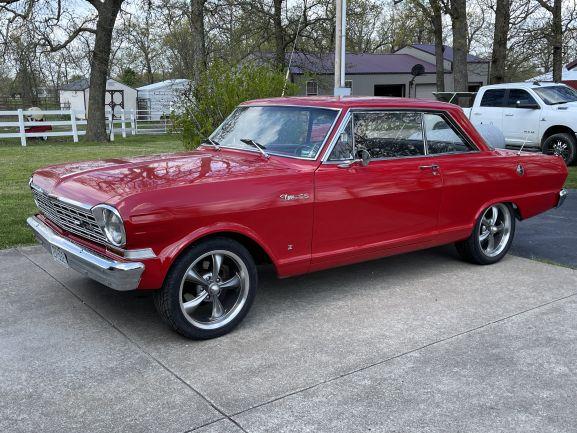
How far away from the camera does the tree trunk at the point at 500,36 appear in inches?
714

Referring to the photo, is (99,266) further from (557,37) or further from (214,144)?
(557,37)

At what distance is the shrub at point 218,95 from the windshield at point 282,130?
11.1ft

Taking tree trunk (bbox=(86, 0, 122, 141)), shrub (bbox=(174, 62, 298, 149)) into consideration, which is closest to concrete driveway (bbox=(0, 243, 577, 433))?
shrub (bbox=(174, 62, 298, 149))

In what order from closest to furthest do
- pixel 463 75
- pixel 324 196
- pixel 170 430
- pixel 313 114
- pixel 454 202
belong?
pixel 170 430
pixel 324 196
pixel 313 114
pixel 454 202
pixel 463 75

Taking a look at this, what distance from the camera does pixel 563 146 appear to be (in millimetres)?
12844

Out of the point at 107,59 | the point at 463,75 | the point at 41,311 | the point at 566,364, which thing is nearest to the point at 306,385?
the point at 566,364

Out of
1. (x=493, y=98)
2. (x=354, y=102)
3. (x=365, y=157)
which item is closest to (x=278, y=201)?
(x=365, y=157)

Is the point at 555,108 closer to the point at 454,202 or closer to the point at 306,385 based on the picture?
the point at 454,202

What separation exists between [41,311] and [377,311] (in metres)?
2.63

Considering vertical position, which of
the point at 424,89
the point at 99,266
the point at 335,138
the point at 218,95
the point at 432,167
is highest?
the point at 424,89

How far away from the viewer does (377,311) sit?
4664mm

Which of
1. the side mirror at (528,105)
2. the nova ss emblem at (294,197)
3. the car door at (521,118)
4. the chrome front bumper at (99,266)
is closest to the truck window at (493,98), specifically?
the car door at (521,118)

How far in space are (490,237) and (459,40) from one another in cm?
1394

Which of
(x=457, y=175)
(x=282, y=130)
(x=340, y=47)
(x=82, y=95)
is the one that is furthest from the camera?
(x=82, y=95)
